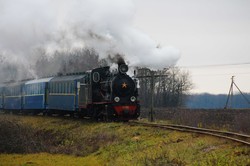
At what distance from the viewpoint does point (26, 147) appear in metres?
18.9

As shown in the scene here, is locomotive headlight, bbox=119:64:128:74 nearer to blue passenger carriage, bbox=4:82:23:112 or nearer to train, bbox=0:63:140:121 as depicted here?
train, bbox=0:63:140:121

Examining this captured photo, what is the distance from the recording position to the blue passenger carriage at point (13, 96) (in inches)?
1519

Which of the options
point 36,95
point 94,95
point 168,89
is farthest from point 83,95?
point 168,89

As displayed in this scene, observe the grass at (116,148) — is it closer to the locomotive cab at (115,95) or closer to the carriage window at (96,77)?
the locomotive cab at (115,95)

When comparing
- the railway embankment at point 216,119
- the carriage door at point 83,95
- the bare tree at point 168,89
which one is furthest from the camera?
the bare tree at point 168,89

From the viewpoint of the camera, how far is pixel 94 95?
25.2m

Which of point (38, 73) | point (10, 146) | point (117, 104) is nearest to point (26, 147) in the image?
point (10, 146)

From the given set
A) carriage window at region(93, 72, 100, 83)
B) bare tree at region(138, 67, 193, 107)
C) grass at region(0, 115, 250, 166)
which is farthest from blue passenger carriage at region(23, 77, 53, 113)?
bare tree at region(138, 67, 193, 107)

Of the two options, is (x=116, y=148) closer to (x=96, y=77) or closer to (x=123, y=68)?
(x=123, y=68)

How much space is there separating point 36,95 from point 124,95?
1280 cm

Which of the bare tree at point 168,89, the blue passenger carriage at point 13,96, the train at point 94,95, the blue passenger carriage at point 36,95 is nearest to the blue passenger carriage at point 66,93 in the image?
the train at point 94,95

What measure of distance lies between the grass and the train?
1.41 meters

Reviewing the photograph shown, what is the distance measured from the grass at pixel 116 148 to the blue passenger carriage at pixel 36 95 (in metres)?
9.44

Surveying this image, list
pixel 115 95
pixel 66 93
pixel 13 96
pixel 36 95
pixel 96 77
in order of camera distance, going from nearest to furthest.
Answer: pixel 115 95
pixel 96 77
pixel 66 93
pixel 36 95
pixel 13 96
